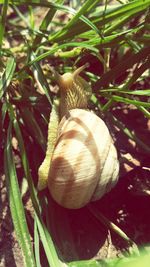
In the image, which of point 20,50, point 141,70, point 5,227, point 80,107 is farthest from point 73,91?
point 5,227

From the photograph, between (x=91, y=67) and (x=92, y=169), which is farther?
(x=91, y=67)

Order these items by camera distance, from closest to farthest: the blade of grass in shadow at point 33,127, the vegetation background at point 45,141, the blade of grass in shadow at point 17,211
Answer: the blade of grass in shadow at point 17,211
the vegetation background at point 45,141
the blade of grass in shadow at point 33,127

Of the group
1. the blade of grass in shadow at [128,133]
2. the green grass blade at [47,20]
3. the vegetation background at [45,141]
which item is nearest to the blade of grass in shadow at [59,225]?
the vegetation background at [45,141]

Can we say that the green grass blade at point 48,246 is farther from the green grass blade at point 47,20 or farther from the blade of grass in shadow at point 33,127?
the green grass blade at point 47,20

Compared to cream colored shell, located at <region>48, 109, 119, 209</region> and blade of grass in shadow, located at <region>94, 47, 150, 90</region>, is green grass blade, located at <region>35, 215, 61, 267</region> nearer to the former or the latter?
cream colored shell, located at <region>48, 109, 119, 209</region>

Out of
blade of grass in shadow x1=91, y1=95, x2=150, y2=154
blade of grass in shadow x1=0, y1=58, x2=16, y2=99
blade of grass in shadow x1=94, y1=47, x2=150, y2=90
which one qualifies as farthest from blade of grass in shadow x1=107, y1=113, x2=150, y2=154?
blade of grass in shadow x1=0, y1=58, x2=16, y2=99

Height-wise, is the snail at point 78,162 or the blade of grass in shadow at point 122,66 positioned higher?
the blade of grass in shadow at point 122,66

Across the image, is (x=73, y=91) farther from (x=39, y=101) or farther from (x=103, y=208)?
(x=103, y=208)
